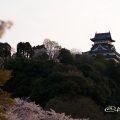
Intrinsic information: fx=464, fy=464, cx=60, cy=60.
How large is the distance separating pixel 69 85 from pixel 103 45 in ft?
146

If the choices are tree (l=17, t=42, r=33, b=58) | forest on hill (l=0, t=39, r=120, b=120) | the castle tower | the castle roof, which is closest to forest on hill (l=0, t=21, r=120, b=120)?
forest on hill (l=0, t=39, r=120, b=120)

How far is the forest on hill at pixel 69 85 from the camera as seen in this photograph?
36500mm

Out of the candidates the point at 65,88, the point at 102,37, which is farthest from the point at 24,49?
the point at 65,88

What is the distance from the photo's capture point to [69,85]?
41.0m

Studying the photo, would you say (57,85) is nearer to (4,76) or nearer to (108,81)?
(108,81)

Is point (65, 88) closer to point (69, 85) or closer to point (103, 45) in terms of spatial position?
point (69, 85)

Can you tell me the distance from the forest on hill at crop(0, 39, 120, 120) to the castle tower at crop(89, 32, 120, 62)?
21720 millimetres

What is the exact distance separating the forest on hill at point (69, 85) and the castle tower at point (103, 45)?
21720mm

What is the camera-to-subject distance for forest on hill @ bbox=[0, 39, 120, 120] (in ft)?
120

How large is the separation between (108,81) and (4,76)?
39.5 metres

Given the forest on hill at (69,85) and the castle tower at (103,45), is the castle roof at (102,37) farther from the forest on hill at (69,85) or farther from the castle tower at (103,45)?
the forest on hill at (69,85)

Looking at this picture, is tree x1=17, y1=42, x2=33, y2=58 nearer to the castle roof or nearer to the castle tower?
the castle tower

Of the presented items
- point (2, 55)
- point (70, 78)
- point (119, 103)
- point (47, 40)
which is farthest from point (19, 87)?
point (47, 40)

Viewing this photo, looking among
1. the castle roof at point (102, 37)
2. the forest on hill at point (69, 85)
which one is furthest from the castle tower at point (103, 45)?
the forest on hill at point (69, 85)
